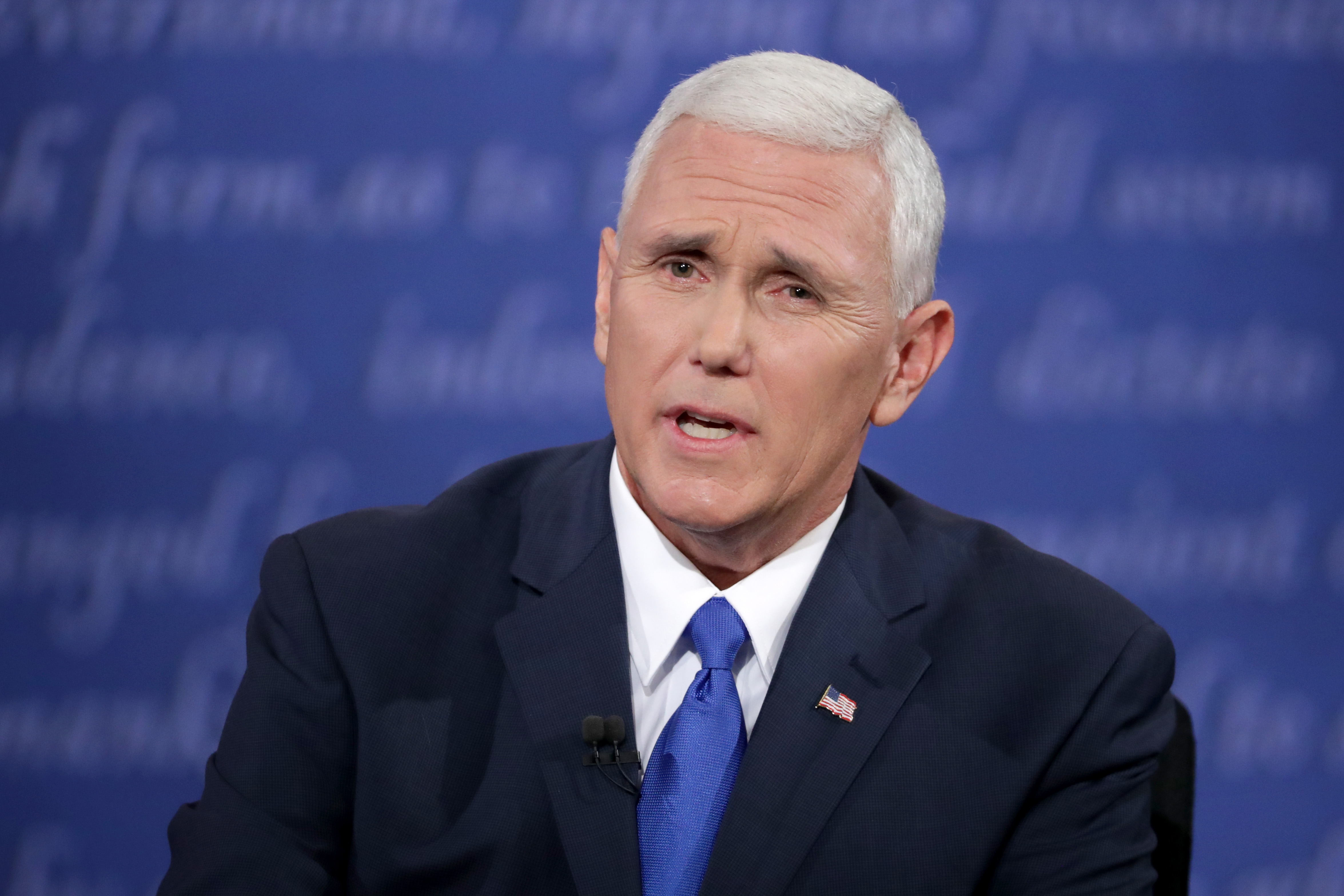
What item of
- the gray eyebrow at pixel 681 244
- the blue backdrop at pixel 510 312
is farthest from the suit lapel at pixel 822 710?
the blue backdrop at pixel 510 312

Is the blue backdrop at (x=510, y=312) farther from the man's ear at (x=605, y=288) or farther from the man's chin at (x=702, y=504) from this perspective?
the man's chin at (x=702, y=504)

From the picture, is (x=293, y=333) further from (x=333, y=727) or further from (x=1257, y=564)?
(x=1257, y=564)

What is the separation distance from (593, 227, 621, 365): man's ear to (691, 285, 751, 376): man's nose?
0.24 metres

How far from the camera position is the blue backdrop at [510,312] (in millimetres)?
3463

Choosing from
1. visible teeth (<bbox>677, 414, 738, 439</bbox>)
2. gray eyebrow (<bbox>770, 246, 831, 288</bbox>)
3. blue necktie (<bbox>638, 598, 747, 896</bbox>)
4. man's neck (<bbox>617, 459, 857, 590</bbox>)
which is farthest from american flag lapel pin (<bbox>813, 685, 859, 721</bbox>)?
gray eyebrow (<bbox>770, 246, 831, 288</bbox>)

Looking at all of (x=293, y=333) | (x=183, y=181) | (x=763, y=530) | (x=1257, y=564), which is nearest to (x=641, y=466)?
(x=763, y=530)

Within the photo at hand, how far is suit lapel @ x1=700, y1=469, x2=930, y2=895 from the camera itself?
5.46 ft

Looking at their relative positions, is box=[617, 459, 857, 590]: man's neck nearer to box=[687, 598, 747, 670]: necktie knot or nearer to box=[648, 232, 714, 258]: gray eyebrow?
box=[687, 598, 747, 670]: necktie knot

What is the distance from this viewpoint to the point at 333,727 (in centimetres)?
172

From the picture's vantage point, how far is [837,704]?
179 centimetres

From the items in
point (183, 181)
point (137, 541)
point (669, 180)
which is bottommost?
point (137, 541)

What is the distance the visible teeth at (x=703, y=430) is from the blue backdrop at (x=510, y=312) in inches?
73.0

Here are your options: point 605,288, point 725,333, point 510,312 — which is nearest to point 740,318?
point 725,333

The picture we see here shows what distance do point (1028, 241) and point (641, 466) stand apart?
2.21 meters
